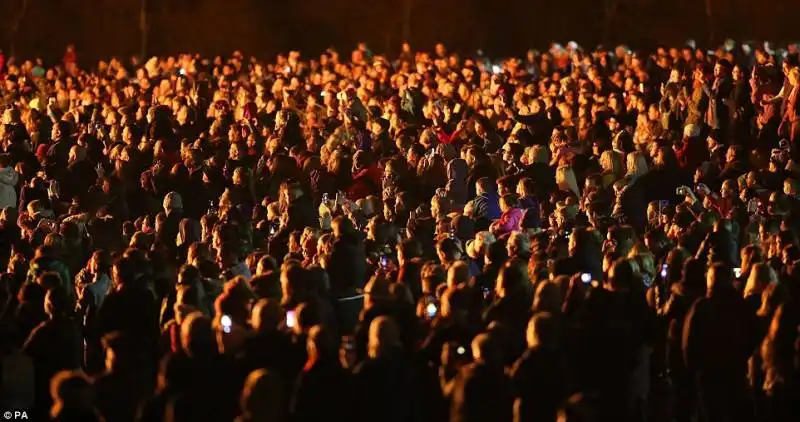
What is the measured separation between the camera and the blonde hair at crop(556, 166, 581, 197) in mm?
19750

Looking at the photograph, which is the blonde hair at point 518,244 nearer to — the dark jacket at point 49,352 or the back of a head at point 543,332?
the back of a head at point 543,332

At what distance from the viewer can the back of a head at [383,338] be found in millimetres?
10641

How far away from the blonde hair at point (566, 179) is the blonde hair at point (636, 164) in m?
0.65

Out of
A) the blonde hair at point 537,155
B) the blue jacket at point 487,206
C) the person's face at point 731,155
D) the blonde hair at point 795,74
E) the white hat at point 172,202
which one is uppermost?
the blonde hair at point 795,74

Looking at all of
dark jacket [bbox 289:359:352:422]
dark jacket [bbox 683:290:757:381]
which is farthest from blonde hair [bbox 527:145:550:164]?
dark jacket [bbox 289:359:352:422]

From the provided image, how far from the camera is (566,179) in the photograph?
19.8m

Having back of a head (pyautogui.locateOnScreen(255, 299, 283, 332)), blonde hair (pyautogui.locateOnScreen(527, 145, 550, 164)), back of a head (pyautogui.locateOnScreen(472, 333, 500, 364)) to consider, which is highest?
blonde hair (pyautogui.locateOnScreen(527, 145, 550, 164))

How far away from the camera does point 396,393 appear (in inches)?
415

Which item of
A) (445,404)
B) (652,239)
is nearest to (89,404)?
(445,404)

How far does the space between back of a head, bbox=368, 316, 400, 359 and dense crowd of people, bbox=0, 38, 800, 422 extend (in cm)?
2

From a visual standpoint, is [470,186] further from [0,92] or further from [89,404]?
[0,92]

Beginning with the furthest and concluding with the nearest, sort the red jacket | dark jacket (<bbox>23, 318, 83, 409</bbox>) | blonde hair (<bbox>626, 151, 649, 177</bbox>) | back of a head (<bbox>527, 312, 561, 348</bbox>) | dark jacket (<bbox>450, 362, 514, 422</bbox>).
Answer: the red jacket, blonde hair (<bbox>626, 151, 649, 177</bbox>), dark jacket (<bbox>23, 318, 83, 409</bbox>), back of a head (<bbox>527, 312, 561, 348</bbox>), dark jacket (<bbox>450, 362, 514, 422</bbox>)

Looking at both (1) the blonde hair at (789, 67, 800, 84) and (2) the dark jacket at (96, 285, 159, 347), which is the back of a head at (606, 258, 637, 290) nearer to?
(2) the dark jacket at (96, 285, 159, 347)

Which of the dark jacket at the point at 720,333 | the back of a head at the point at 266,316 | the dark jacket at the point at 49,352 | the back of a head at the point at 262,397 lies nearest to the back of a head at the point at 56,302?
the dark jacket at the point at 49,352
